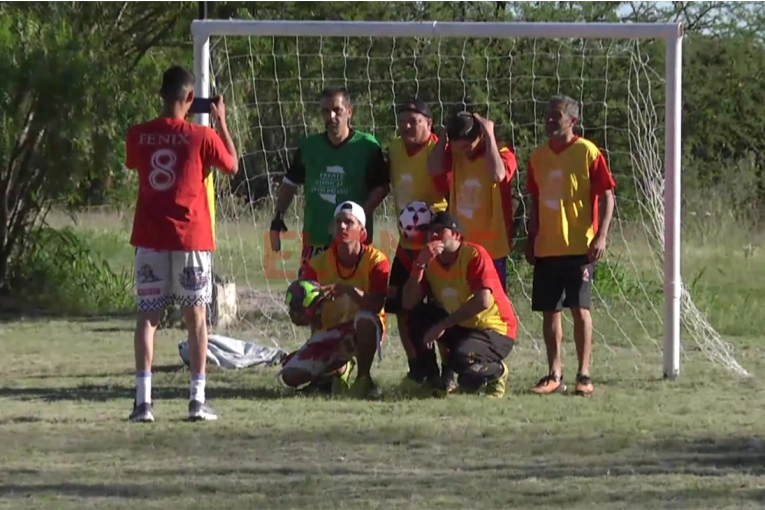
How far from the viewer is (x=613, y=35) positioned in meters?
9.25

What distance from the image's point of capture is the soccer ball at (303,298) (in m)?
8.55

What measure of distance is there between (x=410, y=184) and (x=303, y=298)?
1017 millimetres

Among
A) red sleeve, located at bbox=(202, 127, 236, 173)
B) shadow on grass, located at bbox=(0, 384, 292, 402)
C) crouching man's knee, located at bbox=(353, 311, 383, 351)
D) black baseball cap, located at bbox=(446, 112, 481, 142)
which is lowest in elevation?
shadow on grass, located at bbox=(0, 384, 292, 402)

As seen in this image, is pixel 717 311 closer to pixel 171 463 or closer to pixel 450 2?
pixel 450 2

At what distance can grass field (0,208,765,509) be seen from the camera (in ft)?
19.9

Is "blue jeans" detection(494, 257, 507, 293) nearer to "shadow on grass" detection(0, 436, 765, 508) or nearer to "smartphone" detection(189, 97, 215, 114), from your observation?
"shadow on grass" detection(0, 436, 765, 508)

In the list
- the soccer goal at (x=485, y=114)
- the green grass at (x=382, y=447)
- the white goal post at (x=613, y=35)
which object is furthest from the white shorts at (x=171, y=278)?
the soccer goal at (x=485, y=114)

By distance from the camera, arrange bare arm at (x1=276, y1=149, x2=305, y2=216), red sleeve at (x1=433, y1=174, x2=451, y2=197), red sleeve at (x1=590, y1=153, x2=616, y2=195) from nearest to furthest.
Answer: red sleeve at (x1=590, y1=153, x2=616, y2=195) → red sleeve at (x1=433, y1=174, x2=451, y2=197) → bare arm at (x1=276, y1=149, x2=305, y2=216)

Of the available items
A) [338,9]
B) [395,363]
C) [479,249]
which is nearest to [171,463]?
[479,249]

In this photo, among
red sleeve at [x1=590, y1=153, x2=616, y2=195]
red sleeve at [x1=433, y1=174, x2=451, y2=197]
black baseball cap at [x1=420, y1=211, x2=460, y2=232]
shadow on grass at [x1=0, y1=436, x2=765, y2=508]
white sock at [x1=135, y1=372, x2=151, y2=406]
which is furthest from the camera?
red sleeve at [x1=433, y1=174, x2=451, y2=197]

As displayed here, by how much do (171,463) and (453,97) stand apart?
6911 mm

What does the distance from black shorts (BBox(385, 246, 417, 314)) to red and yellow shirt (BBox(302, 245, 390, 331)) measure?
0.27ft

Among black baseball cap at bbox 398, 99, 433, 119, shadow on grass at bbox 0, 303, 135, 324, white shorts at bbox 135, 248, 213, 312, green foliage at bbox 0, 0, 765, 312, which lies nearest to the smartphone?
white shorts at bbox 135, 248, 213, 312

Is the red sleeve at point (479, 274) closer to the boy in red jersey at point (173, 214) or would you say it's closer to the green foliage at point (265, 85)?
the boy in red jersey at point (173, 214)
